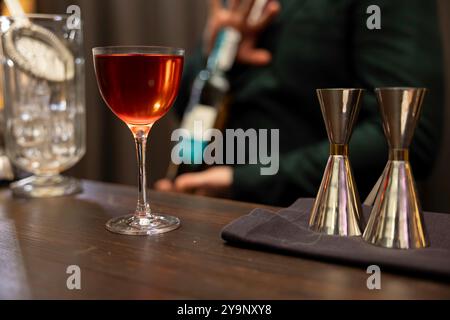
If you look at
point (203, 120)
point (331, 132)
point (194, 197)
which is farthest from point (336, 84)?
point (331, 132)

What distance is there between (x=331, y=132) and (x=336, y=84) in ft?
2.80

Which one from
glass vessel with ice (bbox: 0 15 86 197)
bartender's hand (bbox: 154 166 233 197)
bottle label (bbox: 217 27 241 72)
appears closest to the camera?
glass vessel with ice (bbox: 0 15 86 197)

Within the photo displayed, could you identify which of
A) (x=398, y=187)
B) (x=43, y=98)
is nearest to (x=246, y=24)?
(x=43, y=98)

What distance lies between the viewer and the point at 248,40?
1433 mm

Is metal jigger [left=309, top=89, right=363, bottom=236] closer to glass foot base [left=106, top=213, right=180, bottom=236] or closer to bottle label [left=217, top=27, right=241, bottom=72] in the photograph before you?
glass foot base [left=106, top=213, right=180, bottom=236]

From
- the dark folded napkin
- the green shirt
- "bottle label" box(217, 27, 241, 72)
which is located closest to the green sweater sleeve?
the green shirt

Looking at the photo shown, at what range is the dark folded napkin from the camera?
442 millimetres

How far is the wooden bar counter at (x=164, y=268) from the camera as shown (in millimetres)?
416

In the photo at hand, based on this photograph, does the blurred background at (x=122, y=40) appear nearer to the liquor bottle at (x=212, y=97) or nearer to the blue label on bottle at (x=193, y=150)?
the liquor bottle at (x=212, y=97)

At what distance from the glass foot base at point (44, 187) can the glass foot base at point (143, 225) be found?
8.6 inches

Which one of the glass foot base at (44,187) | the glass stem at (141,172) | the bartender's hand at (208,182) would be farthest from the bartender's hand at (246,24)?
the glass stem at (141,172)

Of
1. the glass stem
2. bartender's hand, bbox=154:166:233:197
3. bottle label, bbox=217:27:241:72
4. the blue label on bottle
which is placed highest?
bottle label, bbox=217:27:241:72

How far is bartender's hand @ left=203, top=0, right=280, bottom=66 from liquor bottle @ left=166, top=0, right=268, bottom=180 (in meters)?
0.02

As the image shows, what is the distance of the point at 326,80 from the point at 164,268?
98cm
